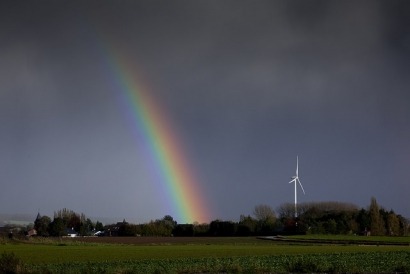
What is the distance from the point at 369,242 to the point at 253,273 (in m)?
106

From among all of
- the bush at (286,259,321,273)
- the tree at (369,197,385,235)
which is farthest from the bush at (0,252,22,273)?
the tree at (369,197,385,235)

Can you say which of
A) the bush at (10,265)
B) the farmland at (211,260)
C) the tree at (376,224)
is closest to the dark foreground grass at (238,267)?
the farmland at (211,260)

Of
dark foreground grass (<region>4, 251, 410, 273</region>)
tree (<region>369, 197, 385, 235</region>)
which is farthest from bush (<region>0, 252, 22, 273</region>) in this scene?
tree (<region>369, 197, 385, 235</region>)

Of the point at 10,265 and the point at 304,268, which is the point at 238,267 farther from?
the point at 10,265

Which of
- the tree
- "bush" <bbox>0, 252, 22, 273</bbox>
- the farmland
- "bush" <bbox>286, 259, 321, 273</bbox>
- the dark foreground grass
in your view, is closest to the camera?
"bush" <bbox>0, 252, 22, 273</bbox>

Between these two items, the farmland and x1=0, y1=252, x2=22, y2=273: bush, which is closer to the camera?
x1=0, y1=252, x2=22, y2=273: bush

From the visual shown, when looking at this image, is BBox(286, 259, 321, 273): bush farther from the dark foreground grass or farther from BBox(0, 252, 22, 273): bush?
BBox(0, 252, 22, 273): bush

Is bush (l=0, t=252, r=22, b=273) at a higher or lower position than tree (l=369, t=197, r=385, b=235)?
lower

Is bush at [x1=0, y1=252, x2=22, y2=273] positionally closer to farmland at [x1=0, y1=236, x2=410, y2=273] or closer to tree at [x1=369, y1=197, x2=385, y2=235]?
farmland at [x1=0, y1=236, x2=410, y2=273]

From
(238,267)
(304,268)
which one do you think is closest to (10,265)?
(238,267)

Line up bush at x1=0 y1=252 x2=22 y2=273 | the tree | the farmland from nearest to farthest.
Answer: bush at x1=0 y1=252 x2=22 y2=273
the farmland
the tree

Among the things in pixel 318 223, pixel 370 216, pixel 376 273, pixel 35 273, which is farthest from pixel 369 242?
pixel 35 273

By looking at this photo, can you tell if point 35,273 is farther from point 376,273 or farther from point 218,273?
point 376,273

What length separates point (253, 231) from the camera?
19925cm
